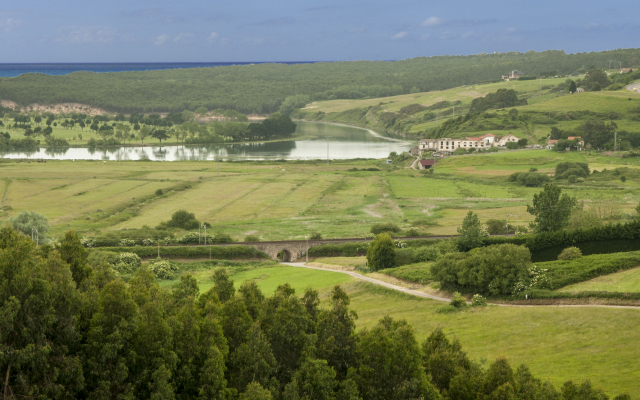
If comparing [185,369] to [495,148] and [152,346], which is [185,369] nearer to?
[152,346]

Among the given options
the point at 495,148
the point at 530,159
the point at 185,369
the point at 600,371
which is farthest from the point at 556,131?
the point at 185,369

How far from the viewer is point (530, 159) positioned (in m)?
121

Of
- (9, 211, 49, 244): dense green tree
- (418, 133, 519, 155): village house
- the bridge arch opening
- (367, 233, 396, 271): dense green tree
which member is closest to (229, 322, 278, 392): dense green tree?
(367, 233, 396, 271): dense green tree

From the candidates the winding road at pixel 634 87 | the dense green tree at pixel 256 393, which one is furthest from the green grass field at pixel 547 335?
the winding road at pixel 634 87

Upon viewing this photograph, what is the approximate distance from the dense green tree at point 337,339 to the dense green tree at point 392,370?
3.30 feet

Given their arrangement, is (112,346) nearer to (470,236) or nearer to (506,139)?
(470,236)

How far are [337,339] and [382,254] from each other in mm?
31685

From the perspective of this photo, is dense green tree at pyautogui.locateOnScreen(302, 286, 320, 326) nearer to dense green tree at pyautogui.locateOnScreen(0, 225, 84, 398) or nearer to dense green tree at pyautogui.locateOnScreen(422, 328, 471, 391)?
dense green tree at pyautogui.locateOnScreen(422, 328, 471, 391)

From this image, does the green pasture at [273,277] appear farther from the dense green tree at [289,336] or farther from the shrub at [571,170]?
the shrub at [571,170]

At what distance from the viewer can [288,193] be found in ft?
318

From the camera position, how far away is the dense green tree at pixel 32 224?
6250 centimetres

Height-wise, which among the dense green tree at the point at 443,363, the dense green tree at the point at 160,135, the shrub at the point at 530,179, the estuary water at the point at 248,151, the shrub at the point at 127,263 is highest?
the dense green tree at the point at 160,135

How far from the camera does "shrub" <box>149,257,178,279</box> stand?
56.1 meters

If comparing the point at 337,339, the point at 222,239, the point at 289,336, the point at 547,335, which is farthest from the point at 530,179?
the point at 289,336
